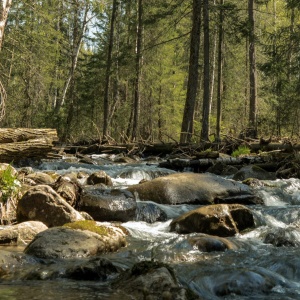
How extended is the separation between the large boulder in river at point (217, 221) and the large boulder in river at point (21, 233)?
2.19 meters

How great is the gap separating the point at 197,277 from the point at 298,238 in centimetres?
259

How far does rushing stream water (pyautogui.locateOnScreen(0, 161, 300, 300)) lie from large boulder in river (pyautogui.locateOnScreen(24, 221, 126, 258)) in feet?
0.60

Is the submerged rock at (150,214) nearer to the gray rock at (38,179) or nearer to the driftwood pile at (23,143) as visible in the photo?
the gray rock at (38,179)

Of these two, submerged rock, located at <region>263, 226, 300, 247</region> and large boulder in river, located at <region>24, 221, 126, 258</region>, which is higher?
large boulder in river, located at <region>24, 221, 126, 258</region>

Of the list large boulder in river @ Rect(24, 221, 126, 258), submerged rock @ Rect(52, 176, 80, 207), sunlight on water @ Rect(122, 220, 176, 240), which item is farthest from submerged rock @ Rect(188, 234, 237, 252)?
submerged rock @ Rect(52, 176, 80, 207)

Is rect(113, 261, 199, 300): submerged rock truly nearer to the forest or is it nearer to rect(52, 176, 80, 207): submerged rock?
rect(52, 176, 80, 207): submerged rock

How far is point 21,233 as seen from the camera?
586cm

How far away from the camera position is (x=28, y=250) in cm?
507

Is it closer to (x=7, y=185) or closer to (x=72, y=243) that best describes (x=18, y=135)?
(x=7, y=185)

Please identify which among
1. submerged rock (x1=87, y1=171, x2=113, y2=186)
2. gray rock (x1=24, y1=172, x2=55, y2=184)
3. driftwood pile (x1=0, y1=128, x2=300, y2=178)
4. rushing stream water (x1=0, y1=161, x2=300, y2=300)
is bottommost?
rushing stream water (x1=0, y1=161, x2=300, y2=300)

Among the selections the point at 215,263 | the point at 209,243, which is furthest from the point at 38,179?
the point at 215,263

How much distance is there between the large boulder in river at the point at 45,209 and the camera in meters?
6.47

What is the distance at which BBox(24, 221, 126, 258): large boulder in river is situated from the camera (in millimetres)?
5008

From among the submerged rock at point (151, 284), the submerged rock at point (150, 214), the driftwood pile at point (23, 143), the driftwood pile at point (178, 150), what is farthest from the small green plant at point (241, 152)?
the submerged rock at point (151, 284)
